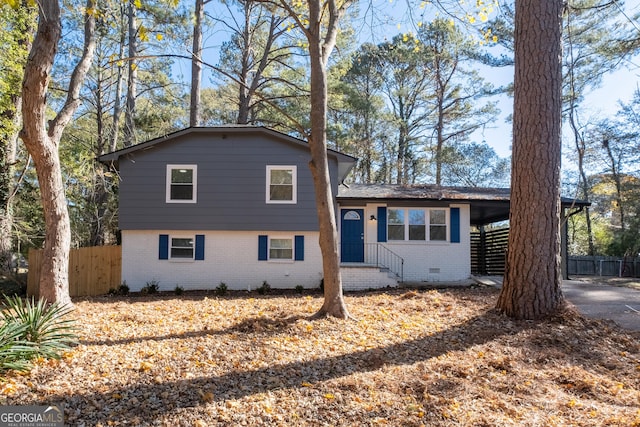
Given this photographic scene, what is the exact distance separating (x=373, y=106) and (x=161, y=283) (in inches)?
587

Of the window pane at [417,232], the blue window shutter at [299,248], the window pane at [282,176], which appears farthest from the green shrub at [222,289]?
the window pane at [417,232]

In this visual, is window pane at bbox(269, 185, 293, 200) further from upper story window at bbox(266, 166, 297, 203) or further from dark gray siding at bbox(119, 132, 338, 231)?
dark gray siding at bbox(119, 132, 338, 231)

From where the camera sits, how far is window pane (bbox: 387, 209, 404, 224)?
1381 cm

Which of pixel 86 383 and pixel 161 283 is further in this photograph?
pixel 161 283

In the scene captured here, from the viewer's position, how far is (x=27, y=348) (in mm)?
4301

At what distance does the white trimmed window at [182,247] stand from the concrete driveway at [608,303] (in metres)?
10.9

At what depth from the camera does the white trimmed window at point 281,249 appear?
521 inches

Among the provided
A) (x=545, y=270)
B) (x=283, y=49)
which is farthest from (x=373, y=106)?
(x=545, y=270)

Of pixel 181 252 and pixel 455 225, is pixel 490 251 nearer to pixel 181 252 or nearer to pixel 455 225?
pixel 455 225

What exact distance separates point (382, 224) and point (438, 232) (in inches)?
77.4

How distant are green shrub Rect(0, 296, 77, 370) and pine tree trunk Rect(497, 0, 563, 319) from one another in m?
6.66

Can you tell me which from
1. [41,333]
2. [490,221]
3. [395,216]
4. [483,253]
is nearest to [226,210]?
[395,216]

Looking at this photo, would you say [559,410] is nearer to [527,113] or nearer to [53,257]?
[527,113]

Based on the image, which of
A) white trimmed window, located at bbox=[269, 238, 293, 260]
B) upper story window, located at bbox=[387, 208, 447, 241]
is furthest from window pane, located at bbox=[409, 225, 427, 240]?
white trimmed window, located at bbox=[269, 238, 293, 260]
